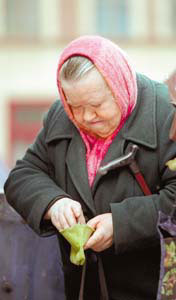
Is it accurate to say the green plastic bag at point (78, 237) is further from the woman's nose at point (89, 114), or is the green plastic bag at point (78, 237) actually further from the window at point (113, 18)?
the window at point (113, 18)

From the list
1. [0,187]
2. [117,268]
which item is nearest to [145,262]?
[117,268]

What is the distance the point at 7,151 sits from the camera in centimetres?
1465

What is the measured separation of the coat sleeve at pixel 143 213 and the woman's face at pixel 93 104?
19 centimetres

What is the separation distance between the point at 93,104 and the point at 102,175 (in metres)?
0.24

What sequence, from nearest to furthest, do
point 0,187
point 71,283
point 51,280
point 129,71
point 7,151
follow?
point 129,71 < point 71,283 < point 51,280 < point 0,187 < point 7,151

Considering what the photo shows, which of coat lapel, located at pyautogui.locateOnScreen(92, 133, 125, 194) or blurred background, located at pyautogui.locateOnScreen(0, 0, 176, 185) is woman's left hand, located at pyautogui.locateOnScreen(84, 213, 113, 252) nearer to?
coat lapel, located at pyautogui.locateOnScreen(92, 133, 125, 194)

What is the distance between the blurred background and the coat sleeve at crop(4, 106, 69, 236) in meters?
12.3

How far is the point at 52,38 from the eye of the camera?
50.0ft

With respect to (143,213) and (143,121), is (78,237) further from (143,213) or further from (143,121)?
(143,121)

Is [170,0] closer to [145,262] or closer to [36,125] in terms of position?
[36,125]

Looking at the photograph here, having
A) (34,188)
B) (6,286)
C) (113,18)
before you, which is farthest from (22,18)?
(34,188)

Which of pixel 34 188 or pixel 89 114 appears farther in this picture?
pixel 34 188

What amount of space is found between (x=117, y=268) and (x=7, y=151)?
477 inches

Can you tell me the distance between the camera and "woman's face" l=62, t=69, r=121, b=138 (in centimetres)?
242
